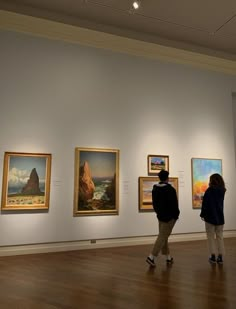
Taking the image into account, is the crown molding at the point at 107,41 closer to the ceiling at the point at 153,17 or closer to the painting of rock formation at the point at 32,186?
the ceiling at the point at 153,17

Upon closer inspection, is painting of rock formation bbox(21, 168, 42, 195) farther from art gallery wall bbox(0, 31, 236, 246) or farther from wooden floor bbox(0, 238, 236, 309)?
wooden floor bbox(0, 238, 236, 309)

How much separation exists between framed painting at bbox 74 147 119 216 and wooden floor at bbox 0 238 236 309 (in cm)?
166

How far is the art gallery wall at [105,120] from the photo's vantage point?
30.8ft

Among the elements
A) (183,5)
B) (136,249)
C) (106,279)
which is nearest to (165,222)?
(106,279)

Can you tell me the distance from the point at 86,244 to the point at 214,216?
14.1 ft

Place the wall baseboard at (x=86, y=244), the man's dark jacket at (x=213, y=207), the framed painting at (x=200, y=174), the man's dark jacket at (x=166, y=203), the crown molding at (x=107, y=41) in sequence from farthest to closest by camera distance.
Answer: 1. the framed painting at (x=200, y=174)
2. the crown molding at (x=107, y=41)
3. the wall baseboard at (x=86, y=244)
4. the man's dark jacket at (x=213, y=207)
5. the man's dark jacket at (x=166, y=203)

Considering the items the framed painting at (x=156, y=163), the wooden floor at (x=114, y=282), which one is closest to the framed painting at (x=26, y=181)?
the wooden floor at (x=114, y=282)

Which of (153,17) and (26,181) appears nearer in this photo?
(26,181)

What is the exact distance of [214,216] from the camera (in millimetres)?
7402

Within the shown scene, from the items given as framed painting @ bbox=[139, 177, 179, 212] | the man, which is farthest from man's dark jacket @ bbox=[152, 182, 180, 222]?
framed painting @ bbox=[139, 177, 179, 212]

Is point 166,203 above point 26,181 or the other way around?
the other way around

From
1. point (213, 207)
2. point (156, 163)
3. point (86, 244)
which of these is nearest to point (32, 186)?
point (86, 244)

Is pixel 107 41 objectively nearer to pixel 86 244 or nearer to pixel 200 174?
pixel 200 174

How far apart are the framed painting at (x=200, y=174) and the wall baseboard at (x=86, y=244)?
4.15ft
